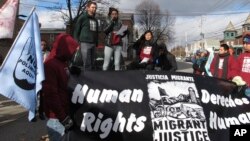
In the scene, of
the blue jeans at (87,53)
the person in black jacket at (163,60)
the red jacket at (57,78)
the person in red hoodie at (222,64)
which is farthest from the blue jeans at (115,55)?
the red jacket at (57,78)

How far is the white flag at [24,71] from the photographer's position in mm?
4586

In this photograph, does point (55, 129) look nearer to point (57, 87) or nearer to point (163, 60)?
point (57, 87)

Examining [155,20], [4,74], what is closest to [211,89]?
[4,74]

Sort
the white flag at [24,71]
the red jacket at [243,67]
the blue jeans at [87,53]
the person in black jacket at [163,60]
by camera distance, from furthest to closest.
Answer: the person in black jacket at [163,60] < the blue jeans at [87,53] < the red jacket at [243,67] < the white flag at [24,71]

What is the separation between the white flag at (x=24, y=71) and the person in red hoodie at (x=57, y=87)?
157 mm

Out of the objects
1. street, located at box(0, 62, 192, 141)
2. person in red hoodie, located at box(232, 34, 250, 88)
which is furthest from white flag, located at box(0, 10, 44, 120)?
person in red hoodie, located at box(232, 34, 250, 88)

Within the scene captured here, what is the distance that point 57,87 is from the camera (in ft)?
15.8

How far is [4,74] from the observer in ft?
15.0

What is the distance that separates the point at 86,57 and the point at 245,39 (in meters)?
3.44

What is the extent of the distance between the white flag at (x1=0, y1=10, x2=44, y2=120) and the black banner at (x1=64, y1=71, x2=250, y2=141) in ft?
2.85

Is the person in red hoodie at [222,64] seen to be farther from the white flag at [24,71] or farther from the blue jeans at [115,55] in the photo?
the white flag at [24,71]

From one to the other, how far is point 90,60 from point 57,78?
15.3 ft

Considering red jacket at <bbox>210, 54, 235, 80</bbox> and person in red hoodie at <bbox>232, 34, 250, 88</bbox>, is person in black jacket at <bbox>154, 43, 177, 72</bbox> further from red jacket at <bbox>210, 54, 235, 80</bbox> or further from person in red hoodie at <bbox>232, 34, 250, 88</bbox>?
person in red hoodie at <bbox>232, 34, 250, 88</bbox>

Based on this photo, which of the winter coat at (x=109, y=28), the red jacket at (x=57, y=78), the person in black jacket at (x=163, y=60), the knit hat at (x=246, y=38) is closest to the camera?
the red jacket at (x=57, y=78)
